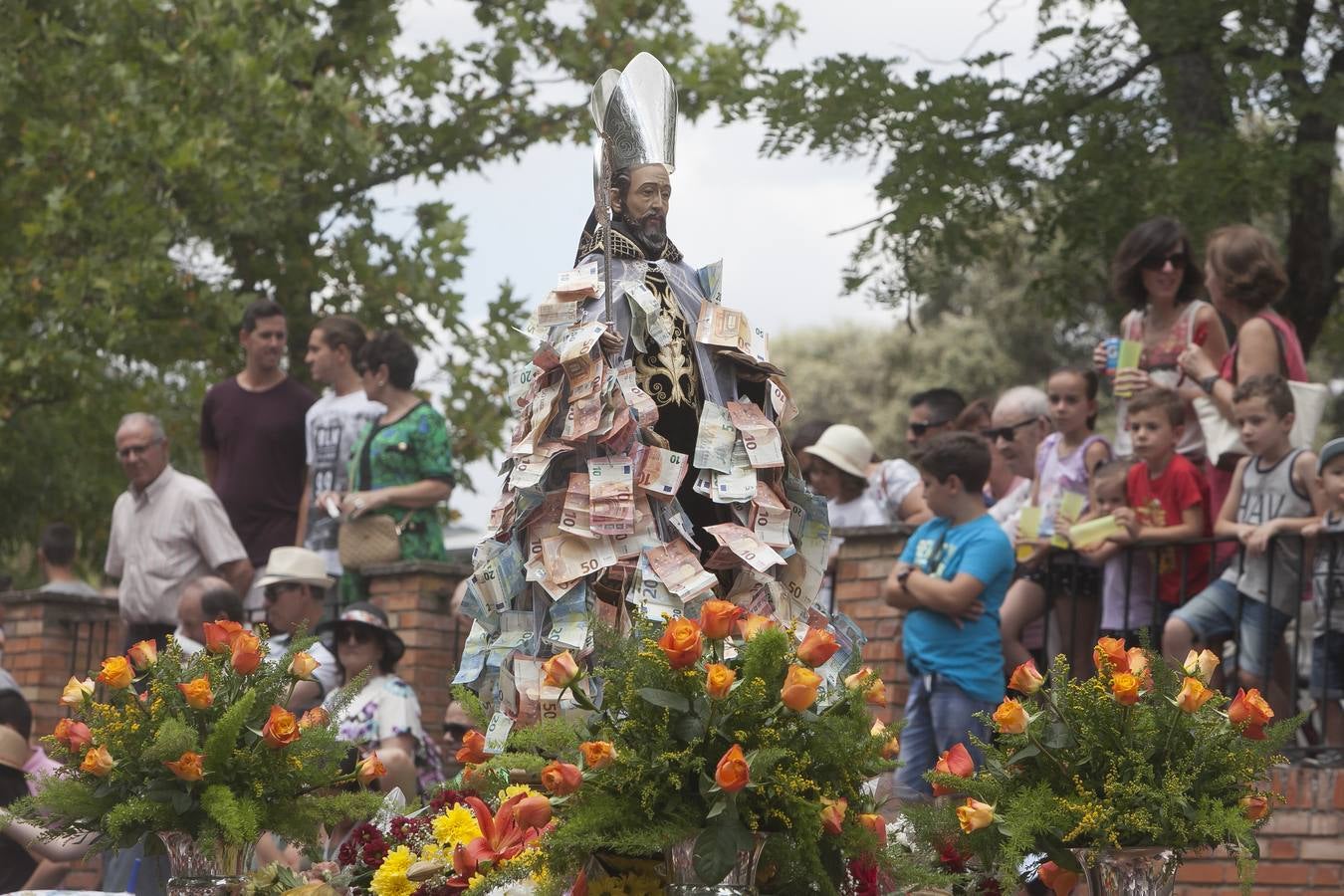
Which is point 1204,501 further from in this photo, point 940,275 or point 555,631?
point 940,275

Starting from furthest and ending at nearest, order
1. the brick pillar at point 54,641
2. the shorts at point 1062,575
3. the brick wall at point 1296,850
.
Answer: the brick pillar at point 54,641 < the shorts at point 1062,575 < the brick wall at point 1296,850

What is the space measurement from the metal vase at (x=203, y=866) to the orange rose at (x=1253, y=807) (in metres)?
2.73

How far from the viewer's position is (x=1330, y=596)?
757 cm

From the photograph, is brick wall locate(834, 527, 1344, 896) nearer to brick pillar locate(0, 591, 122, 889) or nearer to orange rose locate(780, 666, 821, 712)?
orange rose locate(780, 666, 821, 712)

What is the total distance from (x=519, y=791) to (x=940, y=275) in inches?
311

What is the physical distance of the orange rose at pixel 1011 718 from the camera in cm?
508

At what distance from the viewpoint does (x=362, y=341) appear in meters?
10.9

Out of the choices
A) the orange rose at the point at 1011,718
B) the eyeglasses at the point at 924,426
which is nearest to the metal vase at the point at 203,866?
the orange rose at the point at 1011,718

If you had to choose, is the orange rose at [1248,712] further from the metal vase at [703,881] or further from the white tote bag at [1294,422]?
the white tote bag at [1294,422]

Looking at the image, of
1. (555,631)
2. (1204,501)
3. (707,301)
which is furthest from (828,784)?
(1204,501)

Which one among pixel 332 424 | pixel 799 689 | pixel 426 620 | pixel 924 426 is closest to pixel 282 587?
pixel 332 424

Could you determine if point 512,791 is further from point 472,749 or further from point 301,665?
point 301,665

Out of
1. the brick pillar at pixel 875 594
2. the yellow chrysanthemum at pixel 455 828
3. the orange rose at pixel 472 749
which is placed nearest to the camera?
the yellow chrysanthemum at pixel 455 828

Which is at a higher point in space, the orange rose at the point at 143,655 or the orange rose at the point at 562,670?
the orange rose at the point at 562,670
